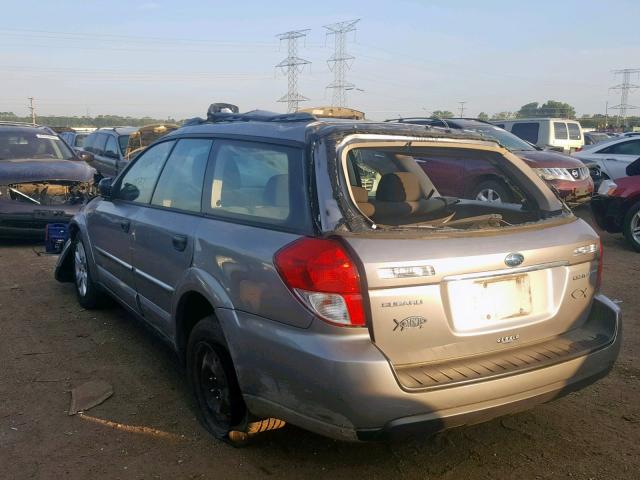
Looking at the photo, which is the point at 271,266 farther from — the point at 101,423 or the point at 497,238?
the point at 101,423

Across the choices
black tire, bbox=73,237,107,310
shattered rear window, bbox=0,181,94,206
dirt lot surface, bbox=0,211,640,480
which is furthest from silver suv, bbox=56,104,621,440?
shattered rear window, bbox=0,181,94,206

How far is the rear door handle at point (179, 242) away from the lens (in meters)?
3.44

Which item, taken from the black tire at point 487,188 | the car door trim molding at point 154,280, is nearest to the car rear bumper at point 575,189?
the black tire at point 487,188

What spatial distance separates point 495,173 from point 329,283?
655 centimetres

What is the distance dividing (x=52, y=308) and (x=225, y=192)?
3147 millimetres

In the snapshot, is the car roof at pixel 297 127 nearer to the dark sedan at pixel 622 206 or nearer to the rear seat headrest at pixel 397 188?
the rear seat headrest at pixel 397 188

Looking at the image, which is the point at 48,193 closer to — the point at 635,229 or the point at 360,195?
the point at 360,195

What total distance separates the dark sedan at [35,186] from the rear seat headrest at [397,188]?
6.16 m

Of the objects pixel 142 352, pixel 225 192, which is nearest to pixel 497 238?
pixel 225 192

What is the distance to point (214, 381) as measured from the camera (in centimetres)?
331

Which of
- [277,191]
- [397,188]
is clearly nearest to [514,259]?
[397,188]

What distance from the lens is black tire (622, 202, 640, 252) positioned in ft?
27.0

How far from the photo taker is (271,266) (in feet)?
8.86

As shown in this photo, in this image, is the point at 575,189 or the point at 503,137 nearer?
the point at 575,189
